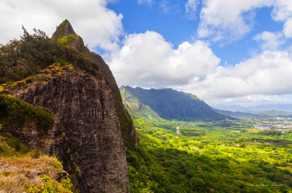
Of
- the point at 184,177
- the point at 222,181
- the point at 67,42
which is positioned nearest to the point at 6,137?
the point at 67,42

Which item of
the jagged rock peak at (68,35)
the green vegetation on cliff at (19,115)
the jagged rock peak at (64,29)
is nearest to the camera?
the green vegetation on cliff at (19,115)

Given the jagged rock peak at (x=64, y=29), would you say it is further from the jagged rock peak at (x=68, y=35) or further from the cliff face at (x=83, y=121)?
the cliff face at (x=83, y=121)

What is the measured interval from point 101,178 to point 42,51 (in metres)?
25.7

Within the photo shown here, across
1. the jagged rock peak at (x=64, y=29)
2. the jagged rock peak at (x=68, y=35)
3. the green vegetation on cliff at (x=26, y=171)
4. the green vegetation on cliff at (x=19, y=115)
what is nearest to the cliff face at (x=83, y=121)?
the green vegetation on cliff at (x=19, y=115)

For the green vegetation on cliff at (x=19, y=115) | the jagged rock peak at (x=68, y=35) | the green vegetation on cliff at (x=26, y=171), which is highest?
the jagged rock peak at (x=68, y=35)

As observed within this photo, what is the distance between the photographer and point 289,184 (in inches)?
Result: 6220

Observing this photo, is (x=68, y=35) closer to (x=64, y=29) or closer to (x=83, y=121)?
(x=64, y=29)

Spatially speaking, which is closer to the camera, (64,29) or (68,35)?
(68,35)

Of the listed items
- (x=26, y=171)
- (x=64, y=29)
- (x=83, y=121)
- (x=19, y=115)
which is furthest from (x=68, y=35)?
(x=26, y=171)

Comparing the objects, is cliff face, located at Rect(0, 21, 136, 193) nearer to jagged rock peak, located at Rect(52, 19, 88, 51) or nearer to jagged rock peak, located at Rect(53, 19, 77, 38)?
jagged rock peak, located at Rect(52, 19, 88, 51)

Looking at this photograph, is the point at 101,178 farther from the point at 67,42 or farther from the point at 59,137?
the point at 67,42

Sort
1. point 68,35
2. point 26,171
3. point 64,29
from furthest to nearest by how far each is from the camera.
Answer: point 64,29, point 68,35, point 26,171

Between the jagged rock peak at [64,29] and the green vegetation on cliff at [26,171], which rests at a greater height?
the jagged rock peak at [64,29]

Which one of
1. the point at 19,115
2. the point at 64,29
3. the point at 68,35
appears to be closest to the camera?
the point at 19,115
